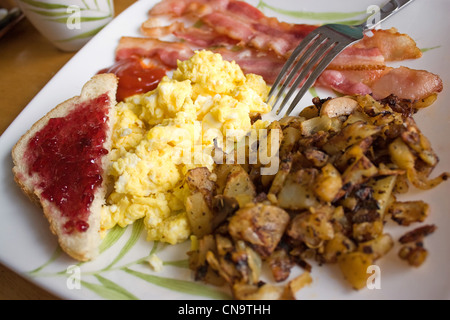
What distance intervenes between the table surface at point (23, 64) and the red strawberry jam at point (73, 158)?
815mm

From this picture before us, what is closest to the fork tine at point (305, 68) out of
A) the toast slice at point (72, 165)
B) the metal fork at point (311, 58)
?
the metal fork at point (311, 58)

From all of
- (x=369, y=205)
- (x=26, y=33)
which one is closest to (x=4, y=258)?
(x=369, y=205)

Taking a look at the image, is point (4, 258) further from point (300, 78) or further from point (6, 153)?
point (300, 78)

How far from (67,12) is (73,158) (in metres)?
1.56

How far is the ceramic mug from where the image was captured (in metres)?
3.21

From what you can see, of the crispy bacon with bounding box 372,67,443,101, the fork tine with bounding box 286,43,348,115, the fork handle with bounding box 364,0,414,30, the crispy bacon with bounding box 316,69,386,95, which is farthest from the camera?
the fork handle with bounding box 364,0,414,30

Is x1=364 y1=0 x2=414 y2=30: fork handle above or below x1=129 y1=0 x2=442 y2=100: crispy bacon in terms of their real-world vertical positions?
above

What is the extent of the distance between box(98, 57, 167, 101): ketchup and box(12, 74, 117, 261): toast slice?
0.52 feet

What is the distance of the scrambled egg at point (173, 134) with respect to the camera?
84.3 inches

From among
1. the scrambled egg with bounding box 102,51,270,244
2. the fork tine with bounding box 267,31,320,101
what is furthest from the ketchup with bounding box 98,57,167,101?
the fork tine with bounding box 267,31,320,101

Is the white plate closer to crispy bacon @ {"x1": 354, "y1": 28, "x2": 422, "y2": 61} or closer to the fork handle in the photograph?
crispy bacon @ {"x1": 354, "y1": 28, "x2": 422, "y2": 61}

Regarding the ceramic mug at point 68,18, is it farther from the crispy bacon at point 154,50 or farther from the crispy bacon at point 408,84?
the crispy bacon at point 408,84

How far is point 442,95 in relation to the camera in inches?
99.5

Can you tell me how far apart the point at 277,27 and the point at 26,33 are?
2355mm
